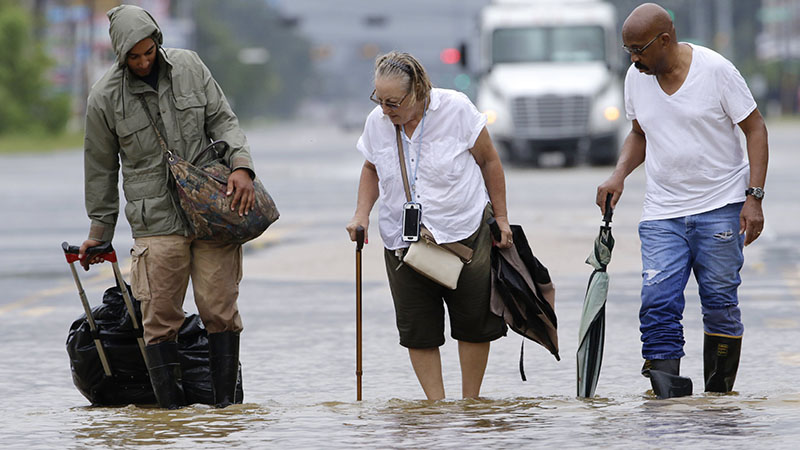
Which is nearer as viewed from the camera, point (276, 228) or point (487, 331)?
point (487, 331)

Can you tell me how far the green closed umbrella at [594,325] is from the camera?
6.61 metres

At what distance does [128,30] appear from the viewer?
614 centimetres

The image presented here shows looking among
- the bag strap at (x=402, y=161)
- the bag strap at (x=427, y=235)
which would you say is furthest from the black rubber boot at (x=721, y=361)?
the bag strap at (x=402, y=161)

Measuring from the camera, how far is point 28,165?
39156mm

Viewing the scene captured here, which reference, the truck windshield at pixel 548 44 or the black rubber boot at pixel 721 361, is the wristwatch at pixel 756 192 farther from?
the truck windshield at pixel 548 44

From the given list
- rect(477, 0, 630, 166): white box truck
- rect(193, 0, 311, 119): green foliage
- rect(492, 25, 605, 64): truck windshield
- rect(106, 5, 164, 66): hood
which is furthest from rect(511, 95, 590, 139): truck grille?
rect(193, 0, 311, 119): green foliage

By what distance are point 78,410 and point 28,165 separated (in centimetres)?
3335

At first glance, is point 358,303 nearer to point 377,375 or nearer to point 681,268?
point 377,375

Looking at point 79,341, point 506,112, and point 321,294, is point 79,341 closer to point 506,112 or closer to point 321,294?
point 321,294

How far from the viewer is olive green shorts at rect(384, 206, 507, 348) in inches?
254

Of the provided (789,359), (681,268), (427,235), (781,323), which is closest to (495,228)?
(427,235)

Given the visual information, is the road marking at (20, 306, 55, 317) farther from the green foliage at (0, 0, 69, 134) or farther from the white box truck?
the green foliage at (0, 0, 69, 134)

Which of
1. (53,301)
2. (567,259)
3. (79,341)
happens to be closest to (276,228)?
(567,259)

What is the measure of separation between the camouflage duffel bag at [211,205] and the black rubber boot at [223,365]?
448 mm
